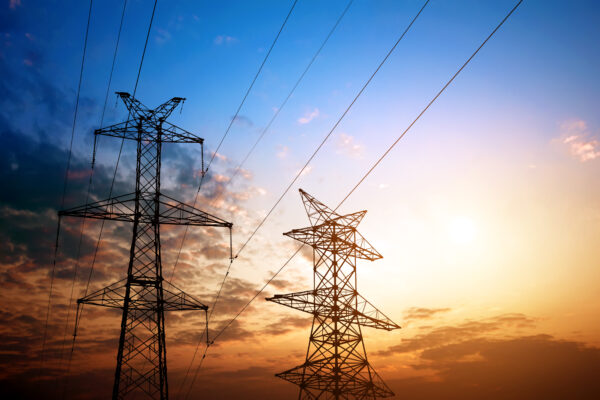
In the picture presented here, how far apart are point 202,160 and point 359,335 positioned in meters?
13.3

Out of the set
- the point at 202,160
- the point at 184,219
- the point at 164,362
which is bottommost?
the point at 164,362

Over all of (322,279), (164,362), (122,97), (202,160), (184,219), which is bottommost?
(164,362)

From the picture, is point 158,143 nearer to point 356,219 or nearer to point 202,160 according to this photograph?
point 202,160

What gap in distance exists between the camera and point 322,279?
2459 centimetres

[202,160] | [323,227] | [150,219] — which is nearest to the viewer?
[150,219]

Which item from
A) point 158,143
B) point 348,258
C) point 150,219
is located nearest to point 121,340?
point 150,219

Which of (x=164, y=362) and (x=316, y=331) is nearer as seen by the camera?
(x=164, y=362)

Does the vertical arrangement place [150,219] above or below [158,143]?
below

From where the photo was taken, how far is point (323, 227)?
2520 centimetres

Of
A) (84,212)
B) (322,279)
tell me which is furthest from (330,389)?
(84,212)

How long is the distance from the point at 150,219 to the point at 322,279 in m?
10.4

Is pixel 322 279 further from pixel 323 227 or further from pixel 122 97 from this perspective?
pixel 122 97

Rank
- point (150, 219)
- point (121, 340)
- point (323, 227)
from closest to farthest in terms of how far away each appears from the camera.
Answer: point (121, 340)
point (150, 219)
point (323, 227)

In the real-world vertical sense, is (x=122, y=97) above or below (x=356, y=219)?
above
